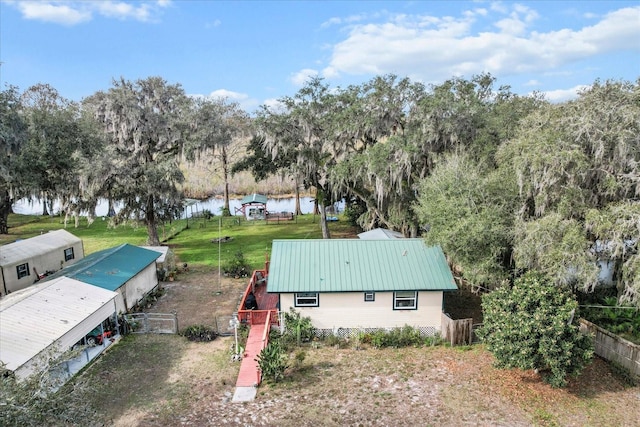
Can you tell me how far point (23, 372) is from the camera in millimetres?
11031

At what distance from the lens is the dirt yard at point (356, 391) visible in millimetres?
11070

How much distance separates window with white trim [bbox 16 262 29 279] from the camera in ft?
68.3


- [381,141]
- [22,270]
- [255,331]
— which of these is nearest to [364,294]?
[255,331]

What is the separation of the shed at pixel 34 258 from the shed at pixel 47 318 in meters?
6.04

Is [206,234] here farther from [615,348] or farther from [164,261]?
[615,348]

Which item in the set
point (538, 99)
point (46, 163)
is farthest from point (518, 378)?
point (46, 163)

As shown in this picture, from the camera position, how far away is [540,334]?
38.4 feet

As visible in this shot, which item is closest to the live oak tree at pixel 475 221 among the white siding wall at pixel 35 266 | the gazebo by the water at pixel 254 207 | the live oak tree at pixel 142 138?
the live oak tree at pixel 142 138

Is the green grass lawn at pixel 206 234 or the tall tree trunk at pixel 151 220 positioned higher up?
the tall tree trunk at pixel 151 220

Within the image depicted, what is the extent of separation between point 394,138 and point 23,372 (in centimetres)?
1865

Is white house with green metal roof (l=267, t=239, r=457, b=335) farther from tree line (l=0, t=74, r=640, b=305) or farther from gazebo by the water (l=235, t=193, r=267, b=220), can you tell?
gazebo by the water (l=235, t=193, r=267, b=220)

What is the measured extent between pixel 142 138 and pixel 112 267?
1032 centimetres

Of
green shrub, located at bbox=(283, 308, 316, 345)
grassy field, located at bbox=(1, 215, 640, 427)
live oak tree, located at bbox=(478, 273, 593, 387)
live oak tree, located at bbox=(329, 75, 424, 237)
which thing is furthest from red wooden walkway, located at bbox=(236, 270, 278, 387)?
live oak tree, located at bbox=(329, 75, 424, 237)

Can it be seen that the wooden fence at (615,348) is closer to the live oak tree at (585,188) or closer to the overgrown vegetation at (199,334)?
the live oak tree at (585,188)
